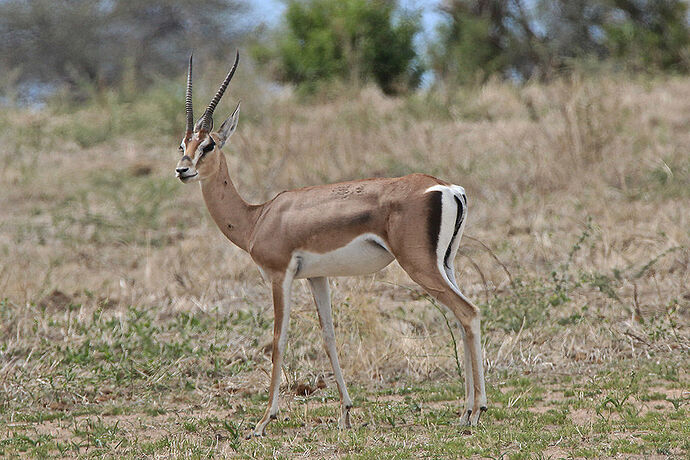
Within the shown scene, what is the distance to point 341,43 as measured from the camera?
19453 mm

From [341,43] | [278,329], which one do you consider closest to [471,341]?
[278,329]

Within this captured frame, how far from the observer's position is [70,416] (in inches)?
255

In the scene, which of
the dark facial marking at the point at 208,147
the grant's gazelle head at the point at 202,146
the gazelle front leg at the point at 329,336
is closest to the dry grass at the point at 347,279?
the gazelle front leg at the point at 329,336

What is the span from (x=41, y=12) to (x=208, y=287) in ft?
79.6

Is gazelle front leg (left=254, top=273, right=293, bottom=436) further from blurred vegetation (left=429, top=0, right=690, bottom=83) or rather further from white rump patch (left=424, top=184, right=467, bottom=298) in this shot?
blurred vegetation (left=429, top=0, right=690, bottom=83)

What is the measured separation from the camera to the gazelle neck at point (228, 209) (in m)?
5.92

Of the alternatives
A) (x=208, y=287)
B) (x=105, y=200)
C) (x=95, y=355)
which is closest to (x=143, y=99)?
(x=105, y=200)

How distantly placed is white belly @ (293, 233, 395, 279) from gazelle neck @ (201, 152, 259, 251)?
1.77 ft

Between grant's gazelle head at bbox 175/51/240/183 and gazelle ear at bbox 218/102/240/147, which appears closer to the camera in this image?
grant's gazelle head at bbox 175/51/240/183

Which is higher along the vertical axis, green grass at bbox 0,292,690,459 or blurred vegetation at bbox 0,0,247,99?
blurred vegetation at bbox 0,0,247,99

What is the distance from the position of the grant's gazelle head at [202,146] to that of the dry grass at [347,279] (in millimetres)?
1629

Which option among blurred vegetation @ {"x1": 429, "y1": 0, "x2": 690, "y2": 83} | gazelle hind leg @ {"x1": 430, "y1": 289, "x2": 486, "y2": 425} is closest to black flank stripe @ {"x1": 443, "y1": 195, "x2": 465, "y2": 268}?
gazelle hind leg @ {"x1": 430, "y1": 289, "x2": 486, "y2": 425}

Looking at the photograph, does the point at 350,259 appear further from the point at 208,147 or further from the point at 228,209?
the point at 208,147

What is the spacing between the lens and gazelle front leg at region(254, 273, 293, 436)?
18.1ft
